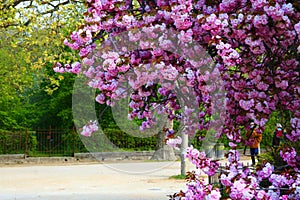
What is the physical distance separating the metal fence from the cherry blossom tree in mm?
21475

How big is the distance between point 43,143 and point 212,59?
73.6 ft

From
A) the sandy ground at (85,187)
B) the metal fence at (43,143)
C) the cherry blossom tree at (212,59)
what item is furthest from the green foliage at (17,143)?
the cherry blossom tree at (212,59)

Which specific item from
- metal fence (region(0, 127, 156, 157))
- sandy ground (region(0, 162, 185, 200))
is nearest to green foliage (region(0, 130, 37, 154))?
metal fence (region(0, 127, 156, 157))

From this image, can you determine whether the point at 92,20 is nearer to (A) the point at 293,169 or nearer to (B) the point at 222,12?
(B) the point at 222,12

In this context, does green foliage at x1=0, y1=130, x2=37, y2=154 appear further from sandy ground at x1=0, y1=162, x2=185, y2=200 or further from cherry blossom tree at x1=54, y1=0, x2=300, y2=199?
cherry blossom tree at x1=54, y1=0, x2=300, y2=199

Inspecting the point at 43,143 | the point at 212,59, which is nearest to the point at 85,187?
the point at 212,59

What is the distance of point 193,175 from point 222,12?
1.53 meters

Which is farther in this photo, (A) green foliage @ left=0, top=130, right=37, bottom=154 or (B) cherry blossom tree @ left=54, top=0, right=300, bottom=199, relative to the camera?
(A) green foliage @ left=0, top=130, right=37, bottom=154

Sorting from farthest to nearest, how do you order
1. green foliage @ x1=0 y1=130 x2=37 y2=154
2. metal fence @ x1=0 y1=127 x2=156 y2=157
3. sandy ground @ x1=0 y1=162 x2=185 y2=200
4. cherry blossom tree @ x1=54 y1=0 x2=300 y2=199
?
metal fence @ x1=0 y1=127 x2=156 y2=157 < green foliage @ x1=0 y1=130 x2=37 y2=154 < sandy ground @ x1=0 y1=162 x2=185 y2=200 < cherry blossom tree @ x1=54 y1=0 x2=300 y2=199

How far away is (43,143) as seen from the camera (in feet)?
86.6

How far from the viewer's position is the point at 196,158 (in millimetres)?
4910

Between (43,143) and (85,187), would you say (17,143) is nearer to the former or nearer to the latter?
(43,143)

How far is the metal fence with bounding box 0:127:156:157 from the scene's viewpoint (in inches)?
1006

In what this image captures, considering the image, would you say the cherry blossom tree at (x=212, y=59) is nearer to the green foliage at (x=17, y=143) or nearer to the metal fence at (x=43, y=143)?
the green foliage at (x=17, y=143)
